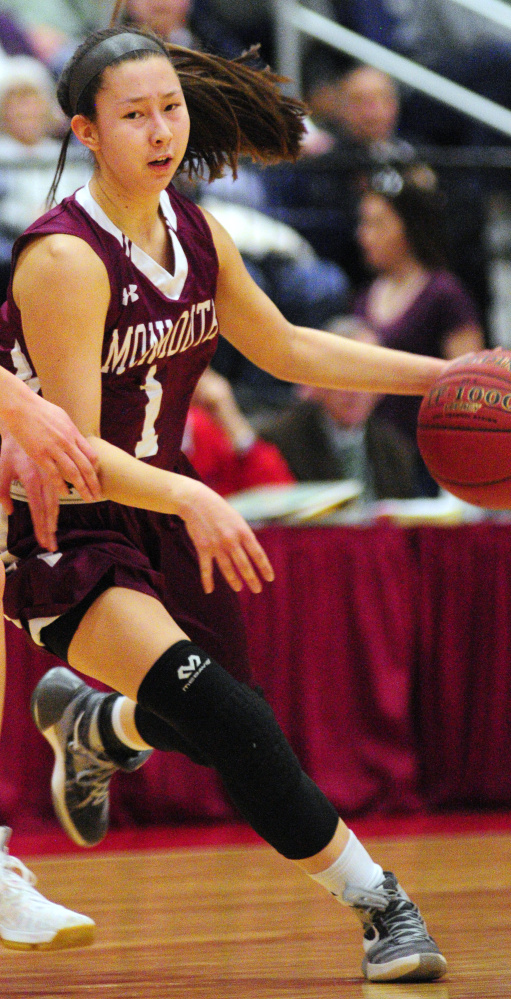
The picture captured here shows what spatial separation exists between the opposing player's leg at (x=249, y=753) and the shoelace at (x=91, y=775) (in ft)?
2.34

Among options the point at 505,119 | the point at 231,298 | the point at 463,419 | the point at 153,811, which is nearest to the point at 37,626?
the point at 231,298

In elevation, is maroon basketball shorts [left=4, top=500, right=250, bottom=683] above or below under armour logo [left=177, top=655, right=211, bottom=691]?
above

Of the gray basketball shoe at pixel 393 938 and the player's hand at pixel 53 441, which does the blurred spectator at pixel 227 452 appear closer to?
the gray basketball shoe at pixel 393 938

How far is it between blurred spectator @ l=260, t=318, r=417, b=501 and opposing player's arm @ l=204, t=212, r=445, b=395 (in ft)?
6.74

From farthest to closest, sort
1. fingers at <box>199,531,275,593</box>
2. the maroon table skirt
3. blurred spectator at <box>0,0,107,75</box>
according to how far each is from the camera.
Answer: blurred spectator at <box>0,0,107,75</box> → the maroon table skirt → fingers at <box>199,531,275,593</box>

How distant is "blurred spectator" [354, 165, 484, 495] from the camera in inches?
202

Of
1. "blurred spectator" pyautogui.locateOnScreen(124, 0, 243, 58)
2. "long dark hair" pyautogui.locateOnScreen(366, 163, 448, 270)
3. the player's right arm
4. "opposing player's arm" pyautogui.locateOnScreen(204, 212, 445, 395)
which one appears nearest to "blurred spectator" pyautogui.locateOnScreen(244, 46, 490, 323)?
"long dark hair" pyautogui.locateOnScreen(366, 163, 448, 270)

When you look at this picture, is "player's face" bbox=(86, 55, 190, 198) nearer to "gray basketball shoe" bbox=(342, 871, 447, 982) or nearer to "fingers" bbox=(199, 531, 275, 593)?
"fingers" bbox=(199, 531, 275, 593)

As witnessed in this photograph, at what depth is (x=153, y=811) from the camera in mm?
4121

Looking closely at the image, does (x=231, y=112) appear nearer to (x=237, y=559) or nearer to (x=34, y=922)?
(x=237, y=559)

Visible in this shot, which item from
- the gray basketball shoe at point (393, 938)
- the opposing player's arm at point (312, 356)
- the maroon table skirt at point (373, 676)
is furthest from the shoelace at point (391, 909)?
the maroon table skirt at point (373, 676)

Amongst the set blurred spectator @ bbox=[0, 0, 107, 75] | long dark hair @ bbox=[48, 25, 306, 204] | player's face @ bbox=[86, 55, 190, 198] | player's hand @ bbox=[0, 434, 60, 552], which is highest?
blurred spectator @ bbox=[0, 0, 107, 75]

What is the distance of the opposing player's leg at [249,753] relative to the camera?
197 cm

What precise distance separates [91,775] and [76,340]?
1197 mm
